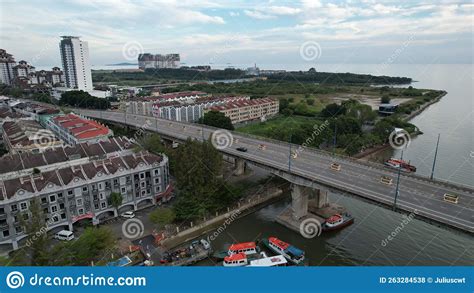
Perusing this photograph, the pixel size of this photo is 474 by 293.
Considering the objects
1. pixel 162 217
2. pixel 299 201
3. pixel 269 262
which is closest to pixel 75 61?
pixel 162 217

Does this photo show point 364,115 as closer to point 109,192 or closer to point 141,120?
point 141,120

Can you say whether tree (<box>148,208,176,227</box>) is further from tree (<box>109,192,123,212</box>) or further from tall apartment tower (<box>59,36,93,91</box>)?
tall apartment tower (<box>59,36,93,91</box>)

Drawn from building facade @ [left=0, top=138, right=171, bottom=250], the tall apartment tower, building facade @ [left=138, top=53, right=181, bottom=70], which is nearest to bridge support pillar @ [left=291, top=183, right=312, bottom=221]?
building facade @ [left=0, top=138, right=171, bottom=250]

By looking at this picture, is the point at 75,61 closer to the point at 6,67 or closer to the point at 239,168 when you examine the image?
the point at 6,67

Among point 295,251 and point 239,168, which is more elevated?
point 239,168

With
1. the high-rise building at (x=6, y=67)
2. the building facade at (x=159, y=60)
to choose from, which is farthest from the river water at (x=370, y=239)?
the building facade at (x=159, y=60)

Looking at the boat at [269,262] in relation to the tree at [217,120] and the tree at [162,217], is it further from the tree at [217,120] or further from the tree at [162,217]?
the tree at [217,120]
